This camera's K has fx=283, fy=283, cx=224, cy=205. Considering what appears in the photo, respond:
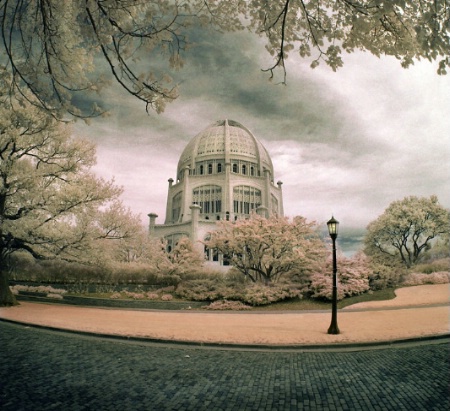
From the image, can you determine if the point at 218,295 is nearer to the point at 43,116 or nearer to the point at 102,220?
the point at 102,220

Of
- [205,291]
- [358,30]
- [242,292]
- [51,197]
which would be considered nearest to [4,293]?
[51,197]

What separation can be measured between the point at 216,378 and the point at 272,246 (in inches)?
615

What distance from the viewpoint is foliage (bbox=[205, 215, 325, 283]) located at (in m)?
20.9

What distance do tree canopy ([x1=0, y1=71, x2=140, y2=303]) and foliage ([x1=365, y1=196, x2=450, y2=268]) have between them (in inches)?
1293

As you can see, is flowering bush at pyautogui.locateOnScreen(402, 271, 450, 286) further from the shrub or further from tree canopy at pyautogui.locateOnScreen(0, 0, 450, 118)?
tree canopy at pyautogui.locateOnScreen(0, 0, 450, 118)

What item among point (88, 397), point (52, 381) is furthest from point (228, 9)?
point (52, 381)

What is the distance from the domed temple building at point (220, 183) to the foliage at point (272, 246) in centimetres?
2594

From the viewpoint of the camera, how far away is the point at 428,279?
22312 mm

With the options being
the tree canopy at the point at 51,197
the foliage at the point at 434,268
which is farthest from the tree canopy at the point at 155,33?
the foliage at the point at 434,268

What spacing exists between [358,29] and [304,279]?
19.4 metres

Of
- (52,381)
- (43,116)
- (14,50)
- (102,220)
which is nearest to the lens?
(52,381)

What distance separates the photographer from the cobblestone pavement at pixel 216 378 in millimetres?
4543

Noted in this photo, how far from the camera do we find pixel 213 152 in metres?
64.8

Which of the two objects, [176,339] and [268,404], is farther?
[176,339]
